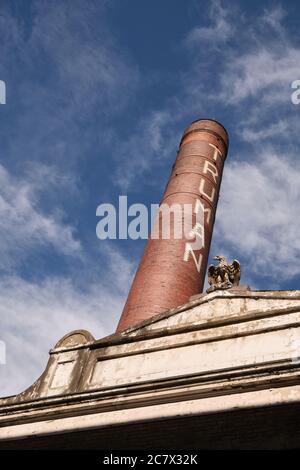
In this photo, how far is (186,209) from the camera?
14.5 meters

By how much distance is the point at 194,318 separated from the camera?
780cm

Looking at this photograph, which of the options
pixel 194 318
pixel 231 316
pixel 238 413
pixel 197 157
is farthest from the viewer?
pixel 197 157

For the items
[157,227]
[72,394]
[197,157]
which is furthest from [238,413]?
[197,157]

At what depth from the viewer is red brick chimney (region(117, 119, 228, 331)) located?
488 inches

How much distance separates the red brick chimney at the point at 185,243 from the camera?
12391mm

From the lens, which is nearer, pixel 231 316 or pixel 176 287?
pixel 231 316

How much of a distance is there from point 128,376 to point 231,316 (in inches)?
62.2

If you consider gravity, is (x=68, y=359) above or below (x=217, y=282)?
below

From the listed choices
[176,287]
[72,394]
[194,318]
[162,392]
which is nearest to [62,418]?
[72,394]

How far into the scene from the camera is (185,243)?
44.8 feet

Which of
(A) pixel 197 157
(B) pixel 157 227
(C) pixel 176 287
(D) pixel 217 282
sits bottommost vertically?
(D) pixel 217 282
